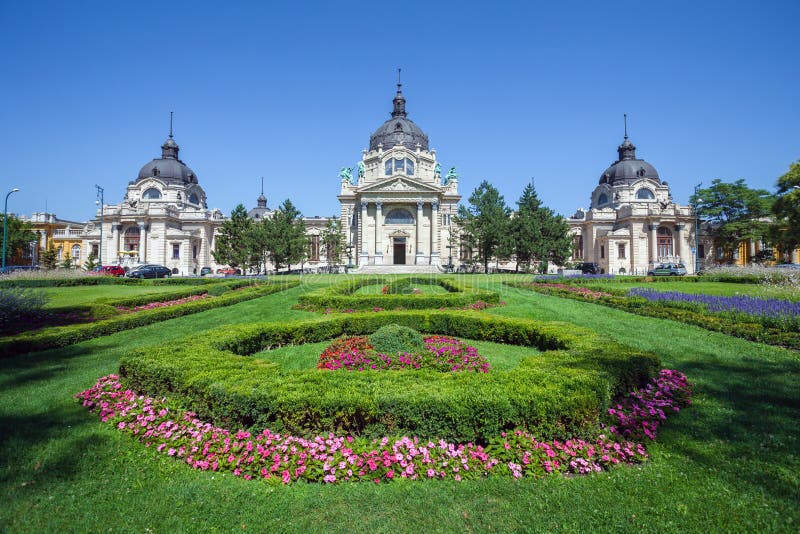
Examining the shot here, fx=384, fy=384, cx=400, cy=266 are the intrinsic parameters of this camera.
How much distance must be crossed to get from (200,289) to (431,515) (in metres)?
18.9

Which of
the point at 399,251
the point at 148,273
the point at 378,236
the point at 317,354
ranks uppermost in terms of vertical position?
the point at 378,236

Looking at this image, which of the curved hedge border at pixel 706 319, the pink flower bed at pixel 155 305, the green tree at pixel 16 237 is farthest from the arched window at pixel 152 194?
the curved hedge border at pixel 706 319

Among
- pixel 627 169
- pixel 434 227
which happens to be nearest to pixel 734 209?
pixel 627 169

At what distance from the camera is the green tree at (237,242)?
37.2 metres

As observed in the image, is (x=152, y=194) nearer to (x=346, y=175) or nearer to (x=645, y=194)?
(x=346, y=175)

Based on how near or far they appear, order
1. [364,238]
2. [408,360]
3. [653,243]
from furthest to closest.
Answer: [653,243], [364,238], [408,360]

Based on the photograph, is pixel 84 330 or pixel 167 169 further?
pixel 167 169

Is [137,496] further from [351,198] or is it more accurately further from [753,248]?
[753,248]

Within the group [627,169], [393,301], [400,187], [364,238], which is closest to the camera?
[393,301]

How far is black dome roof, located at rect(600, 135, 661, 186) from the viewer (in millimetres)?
55812

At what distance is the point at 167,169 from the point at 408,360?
63.0 m

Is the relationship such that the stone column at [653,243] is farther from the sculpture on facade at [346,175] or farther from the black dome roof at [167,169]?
the black dome roof at [167,169]

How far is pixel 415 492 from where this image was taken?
11.6ft

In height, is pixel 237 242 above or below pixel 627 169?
below
